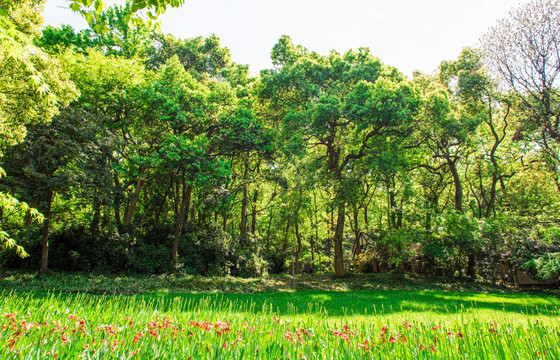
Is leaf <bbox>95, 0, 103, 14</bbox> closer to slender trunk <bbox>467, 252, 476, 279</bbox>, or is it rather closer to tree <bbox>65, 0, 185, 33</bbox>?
tree <bbox>65, 0, 185, 33</bbox>

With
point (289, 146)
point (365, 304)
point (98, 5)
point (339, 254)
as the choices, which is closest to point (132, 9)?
point (98, 5)

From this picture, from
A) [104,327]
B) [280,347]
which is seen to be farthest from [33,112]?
[280,347]

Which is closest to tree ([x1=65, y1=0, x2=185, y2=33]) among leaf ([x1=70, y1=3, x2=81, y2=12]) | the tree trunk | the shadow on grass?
leaf ([x1=70, y1=3, x2=81, y2=12])

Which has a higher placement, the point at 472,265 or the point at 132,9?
the point at 132,9

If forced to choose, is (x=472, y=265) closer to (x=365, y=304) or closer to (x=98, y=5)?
(x=365, y=304)

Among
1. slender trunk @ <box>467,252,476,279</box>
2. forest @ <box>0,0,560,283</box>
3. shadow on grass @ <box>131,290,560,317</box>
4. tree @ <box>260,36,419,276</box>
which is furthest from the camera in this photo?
slender trunk @ <box>467,252,476,279</box>

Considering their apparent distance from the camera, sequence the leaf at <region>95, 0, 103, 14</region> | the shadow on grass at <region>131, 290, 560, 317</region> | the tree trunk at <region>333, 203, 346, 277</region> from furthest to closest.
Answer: the tree trunk at <region>333, 203, 346, 277</region>, the shadow on grass at <region>131, 290, 560, 317</region>, the leaf at <region>95, 0, 103, 14</region>

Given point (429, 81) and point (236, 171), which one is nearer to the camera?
point (429, 81)

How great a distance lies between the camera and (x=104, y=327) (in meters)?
2.73

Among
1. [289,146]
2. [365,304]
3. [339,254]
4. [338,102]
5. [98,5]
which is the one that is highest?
[338,102]

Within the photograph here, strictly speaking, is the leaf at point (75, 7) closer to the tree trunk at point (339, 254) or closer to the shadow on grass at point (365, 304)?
the shadow on grass at point (365, 304)

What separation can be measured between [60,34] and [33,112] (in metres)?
14.6

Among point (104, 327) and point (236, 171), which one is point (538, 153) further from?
point (104, 327)

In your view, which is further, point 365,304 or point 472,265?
point 472,265
